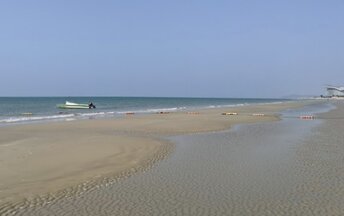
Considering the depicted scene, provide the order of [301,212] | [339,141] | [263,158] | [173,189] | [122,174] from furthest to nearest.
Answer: [339,141] → [263,158] → [122,174] → [173,189] → [301,212]

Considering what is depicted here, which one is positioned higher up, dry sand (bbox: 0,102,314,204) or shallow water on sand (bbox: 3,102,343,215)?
Result: dry sand (bbox: 0,102,314,204)

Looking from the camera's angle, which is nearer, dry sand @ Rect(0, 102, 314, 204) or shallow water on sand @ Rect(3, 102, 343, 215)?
shallow water on sand @ Rect(3, 102, 343, 215)

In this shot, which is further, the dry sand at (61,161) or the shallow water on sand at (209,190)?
the dry sand at (61,161)

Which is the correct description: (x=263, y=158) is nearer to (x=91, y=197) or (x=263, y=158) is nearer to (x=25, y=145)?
(x=91, y=197)

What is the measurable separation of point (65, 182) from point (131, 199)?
7.94ft

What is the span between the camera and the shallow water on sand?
27.4 feet

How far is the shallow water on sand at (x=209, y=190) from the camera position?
329 inches

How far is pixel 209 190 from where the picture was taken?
397 inches

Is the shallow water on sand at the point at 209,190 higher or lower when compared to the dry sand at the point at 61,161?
lower

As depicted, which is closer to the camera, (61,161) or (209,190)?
(209,190)

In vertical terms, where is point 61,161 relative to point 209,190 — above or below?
above

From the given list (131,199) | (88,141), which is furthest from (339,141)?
(131,199)

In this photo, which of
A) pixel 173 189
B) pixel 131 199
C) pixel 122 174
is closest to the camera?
pixel 131 199

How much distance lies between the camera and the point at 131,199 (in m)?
9.23
